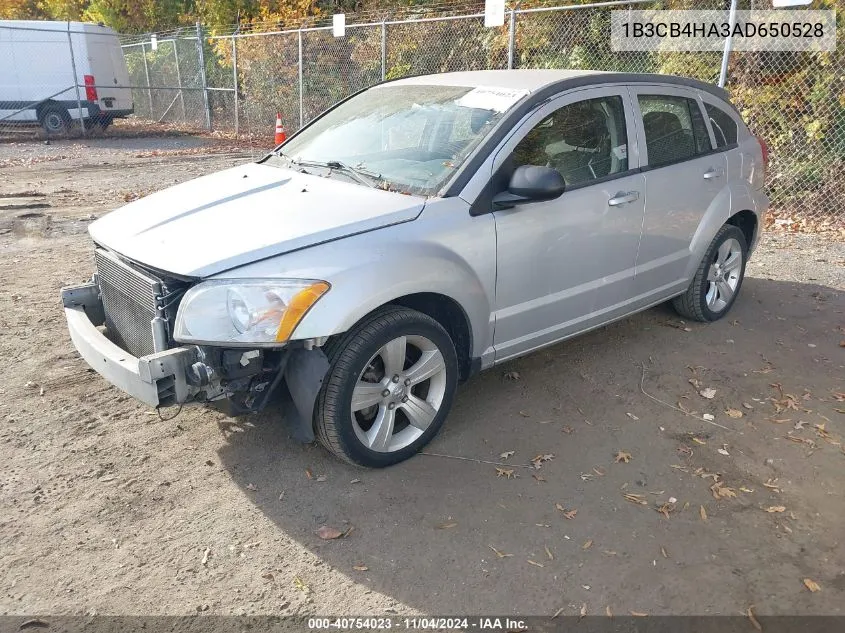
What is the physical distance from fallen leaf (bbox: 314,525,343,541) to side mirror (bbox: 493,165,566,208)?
1.81 metres

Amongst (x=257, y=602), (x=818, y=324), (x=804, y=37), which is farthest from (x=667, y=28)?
(x=257, y=602)

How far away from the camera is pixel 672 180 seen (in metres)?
4.72

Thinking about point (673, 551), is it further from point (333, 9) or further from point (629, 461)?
point (333, 9)

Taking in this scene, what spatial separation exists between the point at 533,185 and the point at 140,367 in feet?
6.72

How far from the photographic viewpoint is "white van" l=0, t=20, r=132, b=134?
53.8 feet

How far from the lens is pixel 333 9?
18.0 metres

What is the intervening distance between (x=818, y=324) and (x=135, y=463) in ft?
16.8

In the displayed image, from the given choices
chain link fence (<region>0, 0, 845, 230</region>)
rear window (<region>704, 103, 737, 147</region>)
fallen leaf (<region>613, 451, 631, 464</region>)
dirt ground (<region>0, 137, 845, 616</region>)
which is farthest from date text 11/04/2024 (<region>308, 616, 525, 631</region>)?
chain link fence (<region>0, 0, 845, 230</region>)

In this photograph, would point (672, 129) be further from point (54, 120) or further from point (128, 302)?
point (54, 120)

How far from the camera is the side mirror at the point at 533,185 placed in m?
3.57

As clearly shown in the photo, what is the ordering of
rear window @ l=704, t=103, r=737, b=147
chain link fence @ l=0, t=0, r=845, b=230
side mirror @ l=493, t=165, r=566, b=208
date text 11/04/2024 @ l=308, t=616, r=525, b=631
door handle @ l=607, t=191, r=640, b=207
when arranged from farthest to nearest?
chain link fence @ l=0, t=0, r=845, b=230, rear window @ l=704, t=103, r=737, b=147, door handle @ l=607, t=191, r=640, b=207, side mirror @ l=493, t=165, r=566, b=208, date text 11/04/2024 @ l=308, t=616, r=525, b=631

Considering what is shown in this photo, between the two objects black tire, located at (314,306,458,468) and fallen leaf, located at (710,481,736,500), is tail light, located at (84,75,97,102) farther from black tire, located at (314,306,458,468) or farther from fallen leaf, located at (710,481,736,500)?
fallen leaf, located at (710,481,736,500)

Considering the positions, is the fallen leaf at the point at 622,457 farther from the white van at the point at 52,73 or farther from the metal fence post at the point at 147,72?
the metal fence post at the point at 147,72

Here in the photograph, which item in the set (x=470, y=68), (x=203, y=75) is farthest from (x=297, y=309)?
(x=203, y=75)
